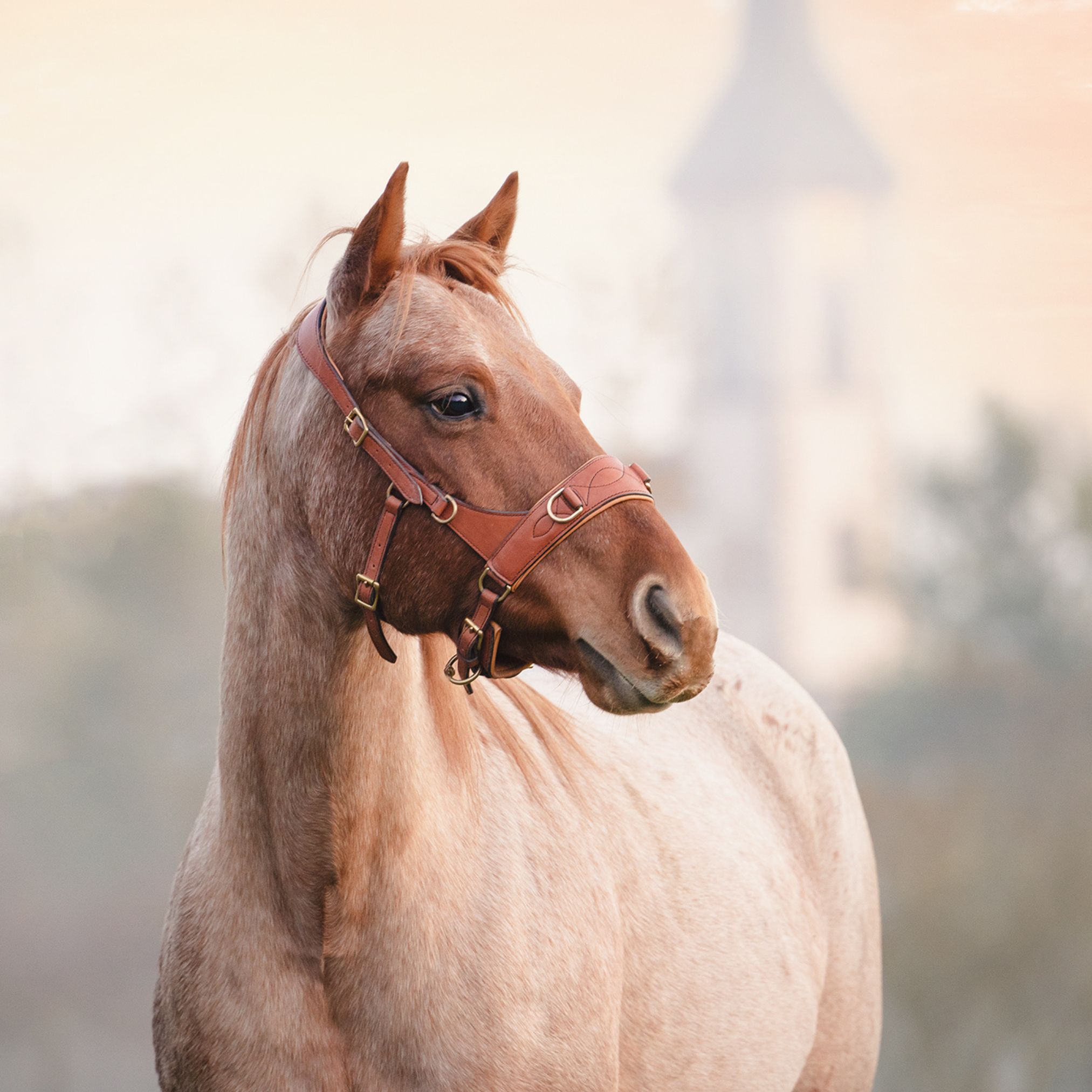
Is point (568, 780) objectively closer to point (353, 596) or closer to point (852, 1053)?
point (353, 596)

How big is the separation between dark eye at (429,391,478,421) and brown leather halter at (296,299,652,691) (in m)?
0.11

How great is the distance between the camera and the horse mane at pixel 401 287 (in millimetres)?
2027

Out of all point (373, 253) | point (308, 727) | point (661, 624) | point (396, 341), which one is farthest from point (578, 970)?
point (373, 253)

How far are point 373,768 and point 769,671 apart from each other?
A: 2.14m

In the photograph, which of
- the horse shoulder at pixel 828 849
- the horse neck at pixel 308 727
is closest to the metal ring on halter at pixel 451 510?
the horse neck at pixel 308 727

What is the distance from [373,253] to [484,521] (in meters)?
0.55

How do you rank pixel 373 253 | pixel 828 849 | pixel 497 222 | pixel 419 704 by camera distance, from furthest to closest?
pixel 828 849, pixel 497 222, pixel 419 704, pixel 373 253

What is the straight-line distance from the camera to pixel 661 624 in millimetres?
1723

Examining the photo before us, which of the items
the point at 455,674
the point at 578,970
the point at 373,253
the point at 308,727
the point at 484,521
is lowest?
the point at 578,970

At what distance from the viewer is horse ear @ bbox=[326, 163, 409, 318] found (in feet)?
6.17

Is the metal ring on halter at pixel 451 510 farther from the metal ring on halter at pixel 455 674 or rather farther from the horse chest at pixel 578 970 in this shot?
the horse chest at pixel 578 970

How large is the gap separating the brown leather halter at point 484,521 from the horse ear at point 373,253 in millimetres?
134

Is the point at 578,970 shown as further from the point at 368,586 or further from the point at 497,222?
the point at 497,222

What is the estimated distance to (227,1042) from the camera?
211 centimetres
